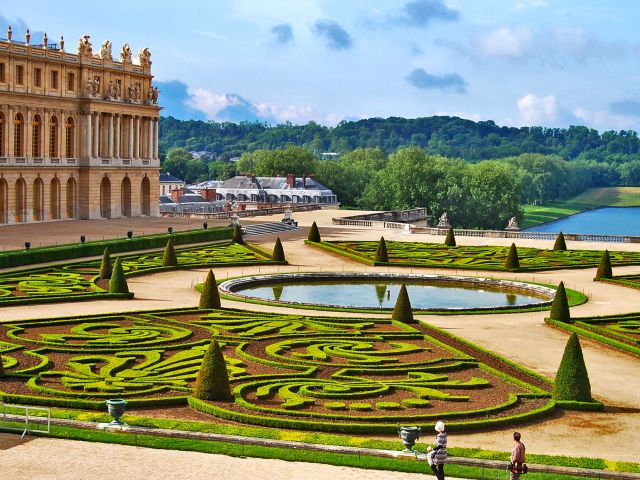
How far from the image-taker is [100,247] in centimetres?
6312

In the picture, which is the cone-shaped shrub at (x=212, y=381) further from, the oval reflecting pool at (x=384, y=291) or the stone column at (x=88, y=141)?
the stone column at (x=88, y=141)

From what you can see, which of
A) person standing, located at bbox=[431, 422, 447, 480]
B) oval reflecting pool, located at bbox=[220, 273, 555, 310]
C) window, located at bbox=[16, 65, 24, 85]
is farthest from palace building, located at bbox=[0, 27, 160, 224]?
person standing, located at bbox=[431, 422, 447, 480]

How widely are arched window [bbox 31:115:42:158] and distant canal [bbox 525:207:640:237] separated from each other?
258 ft

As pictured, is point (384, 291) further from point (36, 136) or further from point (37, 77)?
point (37, 77)

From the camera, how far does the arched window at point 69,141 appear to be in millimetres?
86419

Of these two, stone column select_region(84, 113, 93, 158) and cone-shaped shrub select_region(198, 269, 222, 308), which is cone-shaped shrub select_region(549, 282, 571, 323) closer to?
cone-shaped shrub select_region(198, 269, 222, 308)

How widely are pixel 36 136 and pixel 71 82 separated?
559 cm

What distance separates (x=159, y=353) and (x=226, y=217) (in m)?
59.3

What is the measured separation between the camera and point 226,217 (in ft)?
306

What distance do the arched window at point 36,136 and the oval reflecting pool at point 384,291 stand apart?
34.5 meters

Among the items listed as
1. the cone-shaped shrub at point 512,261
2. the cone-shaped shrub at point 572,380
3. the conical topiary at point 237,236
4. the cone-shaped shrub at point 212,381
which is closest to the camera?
the cone-shaped shrub at point 212,381

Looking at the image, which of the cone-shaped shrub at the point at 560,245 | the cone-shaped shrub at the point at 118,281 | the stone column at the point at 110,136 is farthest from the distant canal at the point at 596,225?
the cone-shaped shrub at the point at 118,281

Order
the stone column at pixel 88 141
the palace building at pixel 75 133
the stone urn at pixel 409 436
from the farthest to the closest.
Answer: the stone column at pixel 88 141
the palace building at pixel 75 133
the stone urn at pixel 409 436

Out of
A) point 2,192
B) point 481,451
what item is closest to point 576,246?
point 2,192
